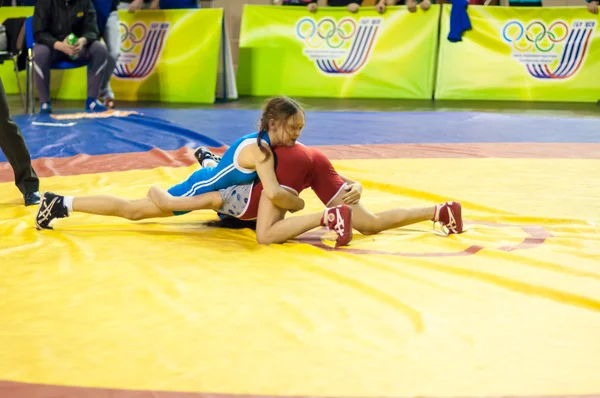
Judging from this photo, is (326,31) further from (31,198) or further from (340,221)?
(340,221)

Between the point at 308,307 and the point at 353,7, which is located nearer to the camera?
the point at 308,307

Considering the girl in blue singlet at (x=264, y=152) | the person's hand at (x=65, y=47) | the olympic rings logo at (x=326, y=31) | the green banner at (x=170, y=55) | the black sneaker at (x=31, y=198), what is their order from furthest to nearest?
1. the olympic rings logo at (x=326, y=31)
2. the green banner at (x=170, y=55)
3. the person's hand at (x=65, y=47)
4. the black sneaker at (x=31, y=198)
5. the girl in blue singlet at (x=264, y=152)

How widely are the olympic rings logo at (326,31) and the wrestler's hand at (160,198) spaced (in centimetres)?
620

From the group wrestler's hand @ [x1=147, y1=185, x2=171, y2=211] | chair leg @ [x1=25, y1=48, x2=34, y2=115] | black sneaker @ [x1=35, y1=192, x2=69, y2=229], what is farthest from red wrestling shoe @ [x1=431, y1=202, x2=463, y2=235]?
chair leg @ [x1=25, y1=48, x2=34, y2=115]

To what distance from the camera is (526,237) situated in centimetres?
310

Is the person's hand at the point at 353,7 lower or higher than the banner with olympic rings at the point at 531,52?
higher

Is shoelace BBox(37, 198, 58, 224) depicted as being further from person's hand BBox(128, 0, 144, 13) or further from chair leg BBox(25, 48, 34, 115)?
person's hand BBox(128, 0, 144, 13)

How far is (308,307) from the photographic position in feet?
7.57

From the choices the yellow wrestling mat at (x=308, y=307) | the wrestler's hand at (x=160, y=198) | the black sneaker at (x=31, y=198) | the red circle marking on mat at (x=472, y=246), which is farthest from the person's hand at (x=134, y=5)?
the red circle marking on mat at (x=472, y=246)

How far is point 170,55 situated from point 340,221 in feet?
21.6

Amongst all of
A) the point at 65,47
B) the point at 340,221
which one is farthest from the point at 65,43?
the point at 340,221

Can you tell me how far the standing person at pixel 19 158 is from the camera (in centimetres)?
390

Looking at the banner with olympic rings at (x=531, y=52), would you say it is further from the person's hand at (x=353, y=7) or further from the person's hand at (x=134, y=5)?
the person's hand at (x=134, y=5)

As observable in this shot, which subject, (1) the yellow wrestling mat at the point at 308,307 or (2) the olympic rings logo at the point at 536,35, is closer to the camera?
(1) the yellow wrestling mat at the point at 308,307
